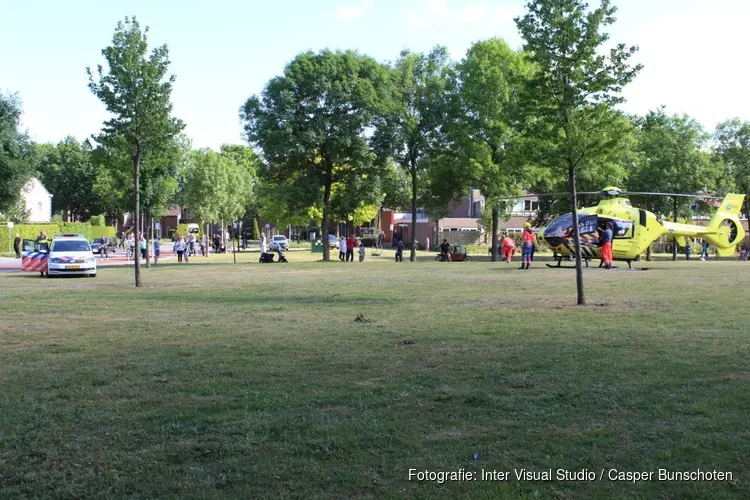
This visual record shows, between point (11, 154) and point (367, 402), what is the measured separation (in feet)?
149

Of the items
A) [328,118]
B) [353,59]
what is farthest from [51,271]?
[353,59]

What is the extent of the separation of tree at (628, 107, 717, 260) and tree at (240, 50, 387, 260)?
2108 centimetres

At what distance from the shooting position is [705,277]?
961 inches

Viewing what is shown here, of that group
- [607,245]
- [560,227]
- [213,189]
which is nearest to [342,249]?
A: [560,227]

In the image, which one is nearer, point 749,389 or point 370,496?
point 370,496

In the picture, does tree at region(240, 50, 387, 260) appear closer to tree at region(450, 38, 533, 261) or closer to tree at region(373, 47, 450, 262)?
tree at region(373, 47, 450, 262)

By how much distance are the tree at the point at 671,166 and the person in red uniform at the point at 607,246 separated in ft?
64.3

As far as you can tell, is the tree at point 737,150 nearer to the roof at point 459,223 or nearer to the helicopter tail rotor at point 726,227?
the helicopter tail rotor at point 726,227

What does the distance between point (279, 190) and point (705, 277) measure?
24.3m

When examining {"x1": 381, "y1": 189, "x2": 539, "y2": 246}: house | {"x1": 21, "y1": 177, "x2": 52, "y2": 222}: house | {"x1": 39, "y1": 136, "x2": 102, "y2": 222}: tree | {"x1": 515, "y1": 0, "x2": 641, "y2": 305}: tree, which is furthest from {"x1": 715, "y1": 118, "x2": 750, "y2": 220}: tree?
{"x1": 39, "y1": 136, "x2": 102, "y2": 222}: tree

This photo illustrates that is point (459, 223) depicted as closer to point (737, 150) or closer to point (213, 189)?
point (213, 189)

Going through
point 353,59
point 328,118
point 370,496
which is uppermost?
point 353,59

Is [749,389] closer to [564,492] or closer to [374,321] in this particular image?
[564,492]

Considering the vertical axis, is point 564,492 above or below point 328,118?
below
